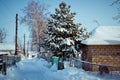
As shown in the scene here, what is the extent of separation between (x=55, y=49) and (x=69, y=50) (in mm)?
2037

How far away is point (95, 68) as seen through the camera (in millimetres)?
23297

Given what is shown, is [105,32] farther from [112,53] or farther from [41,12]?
[41,12]

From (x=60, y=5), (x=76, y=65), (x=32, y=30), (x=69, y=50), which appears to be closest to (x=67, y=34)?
(x=69, y=50)

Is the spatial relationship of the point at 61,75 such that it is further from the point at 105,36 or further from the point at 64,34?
the point at 64,34

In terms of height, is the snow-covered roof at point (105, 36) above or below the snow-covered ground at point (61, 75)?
above

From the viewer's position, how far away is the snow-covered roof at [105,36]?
23.3 metres

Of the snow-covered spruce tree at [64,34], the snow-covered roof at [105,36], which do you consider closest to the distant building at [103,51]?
the snow-covered roof at [105,36]

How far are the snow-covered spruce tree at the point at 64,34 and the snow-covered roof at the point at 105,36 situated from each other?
10.9 feet

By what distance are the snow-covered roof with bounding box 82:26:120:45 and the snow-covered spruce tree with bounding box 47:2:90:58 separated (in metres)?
3.33

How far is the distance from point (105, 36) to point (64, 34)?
729cm

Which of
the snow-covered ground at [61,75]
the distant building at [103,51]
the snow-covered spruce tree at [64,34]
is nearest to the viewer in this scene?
the snow-covered ground at [61,75]

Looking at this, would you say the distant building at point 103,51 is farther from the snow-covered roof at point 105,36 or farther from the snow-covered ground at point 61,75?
the snow-covered ground at point 61,75

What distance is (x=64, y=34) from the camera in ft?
101

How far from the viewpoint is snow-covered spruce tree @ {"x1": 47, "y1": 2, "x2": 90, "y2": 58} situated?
30.0 meters
